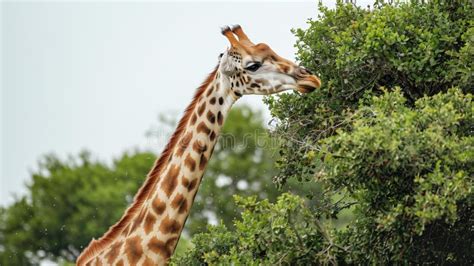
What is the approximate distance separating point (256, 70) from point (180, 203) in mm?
1631

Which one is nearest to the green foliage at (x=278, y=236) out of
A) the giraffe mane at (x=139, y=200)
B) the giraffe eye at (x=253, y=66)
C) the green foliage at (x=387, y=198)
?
the green foliage at (x=387, y=198)

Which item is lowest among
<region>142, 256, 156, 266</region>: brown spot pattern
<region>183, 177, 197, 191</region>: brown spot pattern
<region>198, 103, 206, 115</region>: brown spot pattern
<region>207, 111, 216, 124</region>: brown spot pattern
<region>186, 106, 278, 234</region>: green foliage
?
<region>142, 256, 156, 266</region>: brown spot pattern

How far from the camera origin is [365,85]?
13.9 m

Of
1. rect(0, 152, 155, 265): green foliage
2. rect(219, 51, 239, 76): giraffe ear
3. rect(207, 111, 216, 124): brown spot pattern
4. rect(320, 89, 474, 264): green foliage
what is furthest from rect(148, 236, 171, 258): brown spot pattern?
rect(0, 152, 155, 265): green foliage

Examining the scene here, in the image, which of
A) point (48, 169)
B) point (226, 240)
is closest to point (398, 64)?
point (226, 240)

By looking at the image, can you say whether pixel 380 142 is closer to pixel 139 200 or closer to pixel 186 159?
pixel 186 159

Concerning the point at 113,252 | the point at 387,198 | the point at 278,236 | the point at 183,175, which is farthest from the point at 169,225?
the point at 387,198

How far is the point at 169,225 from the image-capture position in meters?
13.0

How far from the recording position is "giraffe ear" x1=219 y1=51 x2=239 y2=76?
1314 cm

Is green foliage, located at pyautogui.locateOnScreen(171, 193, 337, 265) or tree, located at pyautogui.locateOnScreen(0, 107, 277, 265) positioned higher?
tree, located at pyautogui.locateOnScreen(0, 107, 277, 265)

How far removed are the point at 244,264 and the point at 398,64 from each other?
9.57 feet

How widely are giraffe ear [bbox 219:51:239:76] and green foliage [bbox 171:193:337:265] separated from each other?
1.63 metres

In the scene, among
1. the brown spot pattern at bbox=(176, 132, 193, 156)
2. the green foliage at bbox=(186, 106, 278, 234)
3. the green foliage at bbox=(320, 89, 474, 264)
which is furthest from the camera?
the green foliage at bbox=(186, 106, 278, 234)

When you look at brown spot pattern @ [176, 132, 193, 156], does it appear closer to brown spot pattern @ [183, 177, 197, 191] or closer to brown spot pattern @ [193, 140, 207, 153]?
brown spot pattern @ [193, 140, 207, 153]
